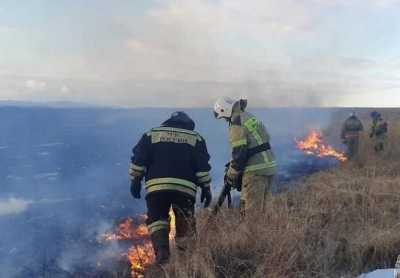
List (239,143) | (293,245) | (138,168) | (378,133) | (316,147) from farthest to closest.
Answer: (316,147), (378,133), (239,143), (138,168), (293,245)

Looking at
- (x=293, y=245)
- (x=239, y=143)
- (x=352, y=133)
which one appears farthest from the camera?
(x=352, y=133)

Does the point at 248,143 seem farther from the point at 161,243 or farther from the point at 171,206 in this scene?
the point at 161,243

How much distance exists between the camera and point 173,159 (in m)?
5.41

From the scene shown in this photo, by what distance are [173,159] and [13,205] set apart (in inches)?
788

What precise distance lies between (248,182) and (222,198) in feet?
1.35

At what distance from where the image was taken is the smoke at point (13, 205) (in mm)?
21469

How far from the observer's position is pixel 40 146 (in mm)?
54219

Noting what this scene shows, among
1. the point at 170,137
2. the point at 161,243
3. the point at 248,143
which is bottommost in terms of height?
the point at 161,243

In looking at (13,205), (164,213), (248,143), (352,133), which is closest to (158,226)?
(164,213)

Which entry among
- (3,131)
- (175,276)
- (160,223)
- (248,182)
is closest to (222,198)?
(248,182)

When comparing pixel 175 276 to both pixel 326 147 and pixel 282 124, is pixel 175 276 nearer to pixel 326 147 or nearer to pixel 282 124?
pixel 326 147

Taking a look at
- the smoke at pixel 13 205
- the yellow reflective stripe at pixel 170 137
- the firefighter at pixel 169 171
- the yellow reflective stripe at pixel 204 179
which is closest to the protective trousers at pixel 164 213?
the firefighter at pixel 169 171

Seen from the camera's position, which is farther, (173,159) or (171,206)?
(171,206)

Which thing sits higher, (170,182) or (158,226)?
(170,182)
